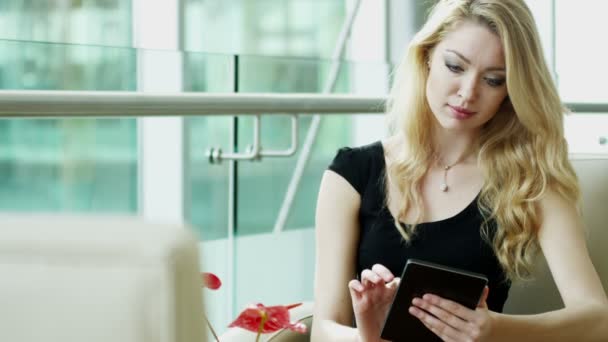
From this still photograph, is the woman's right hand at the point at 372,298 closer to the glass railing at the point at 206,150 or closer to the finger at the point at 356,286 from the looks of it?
the finger at the point at 356,286

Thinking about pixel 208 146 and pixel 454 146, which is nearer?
pixel 454 146

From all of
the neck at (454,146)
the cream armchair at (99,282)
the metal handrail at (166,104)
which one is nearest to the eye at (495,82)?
the neck at (454,146)

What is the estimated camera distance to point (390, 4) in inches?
193

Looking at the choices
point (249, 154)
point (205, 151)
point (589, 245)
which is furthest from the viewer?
point (205, 151)

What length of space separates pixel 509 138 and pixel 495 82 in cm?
18

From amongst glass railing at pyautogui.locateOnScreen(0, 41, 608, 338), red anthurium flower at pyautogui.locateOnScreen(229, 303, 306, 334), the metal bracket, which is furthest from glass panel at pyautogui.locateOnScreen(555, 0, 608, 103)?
red anthurium flower at pyautogui.locateOnScreen(229, 303, 306, 334)

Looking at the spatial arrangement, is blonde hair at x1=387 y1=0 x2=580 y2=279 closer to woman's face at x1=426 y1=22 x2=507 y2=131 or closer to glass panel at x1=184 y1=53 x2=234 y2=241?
woman's face at x1=426 y1=22 x2=507 y2=131

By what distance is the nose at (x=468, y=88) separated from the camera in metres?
1.92

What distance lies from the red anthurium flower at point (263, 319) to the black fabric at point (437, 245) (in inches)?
35.0

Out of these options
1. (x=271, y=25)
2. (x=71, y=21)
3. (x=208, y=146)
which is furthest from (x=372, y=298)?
(x=271, y=25)

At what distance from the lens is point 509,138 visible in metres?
2.08

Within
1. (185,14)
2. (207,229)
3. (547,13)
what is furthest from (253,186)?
(547,13)

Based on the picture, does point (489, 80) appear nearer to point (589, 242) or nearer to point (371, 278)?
point (589, 242)

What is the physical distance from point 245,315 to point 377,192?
3.28 ft
